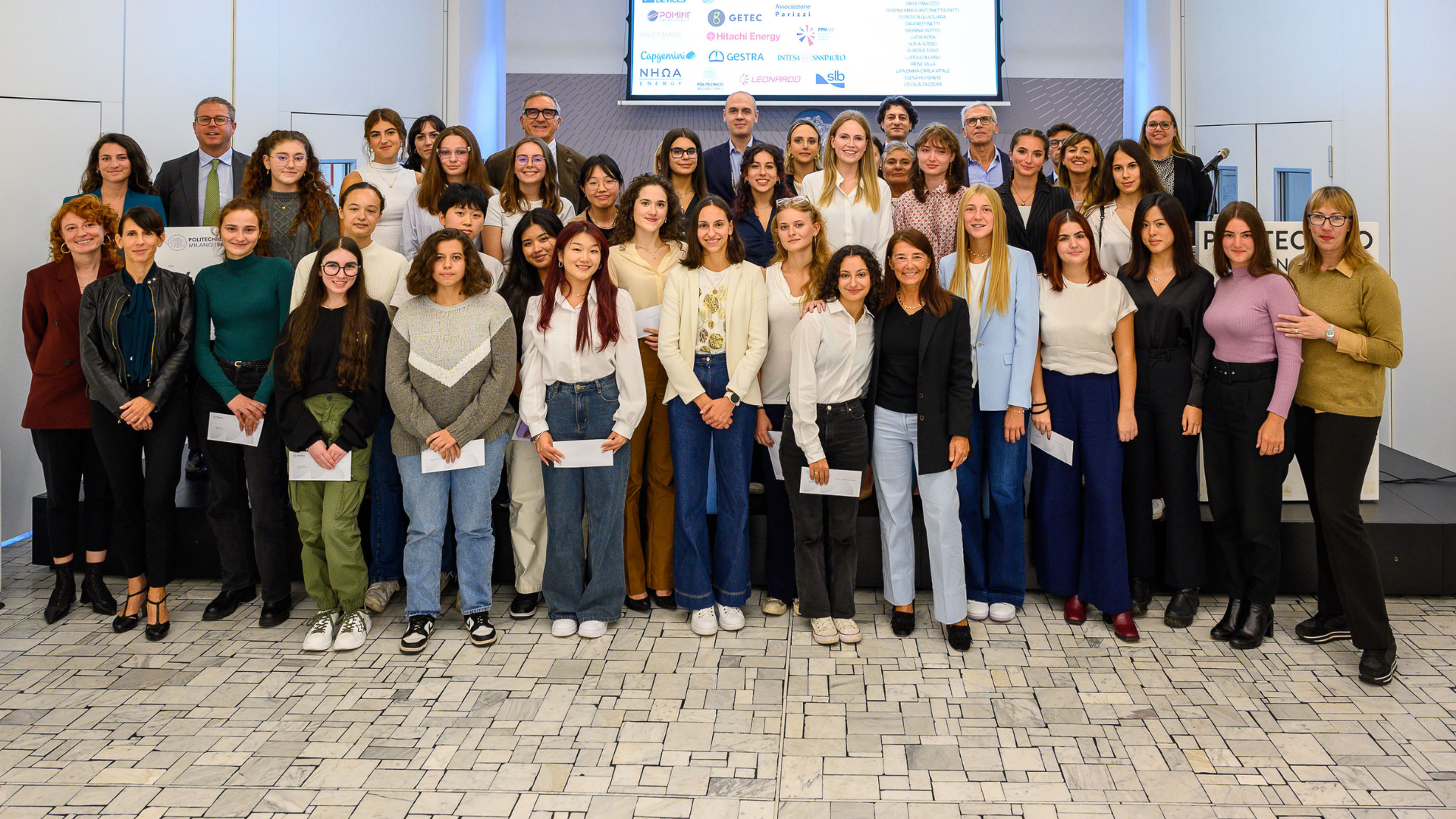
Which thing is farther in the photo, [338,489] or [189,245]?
[189,245]

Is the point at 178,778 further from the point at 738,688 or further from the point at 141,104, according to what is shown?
the point at 141,104

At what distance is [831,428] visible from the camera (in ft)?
10.9

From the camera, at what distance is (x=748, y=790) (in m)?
2.44

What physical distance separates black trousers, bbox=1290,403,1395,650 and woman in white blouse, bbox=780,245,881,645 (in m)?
1.53

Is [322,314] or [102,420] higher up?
[322,314]

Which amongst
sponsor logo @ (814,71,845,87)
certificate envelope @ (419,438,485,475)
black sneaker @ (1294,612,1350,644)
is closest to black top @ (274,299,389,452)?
certificate envelope @ (419,438,485,475)

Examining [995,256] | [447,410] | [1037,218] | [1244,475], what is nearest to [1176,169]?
[1037,218]

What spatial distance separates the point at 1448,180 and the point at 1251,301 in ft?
11.8

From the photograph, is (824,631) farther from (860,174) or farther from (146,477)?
(146,477)

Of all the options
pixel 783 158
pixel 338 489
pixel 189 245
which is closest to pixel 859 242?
pixel 783 158

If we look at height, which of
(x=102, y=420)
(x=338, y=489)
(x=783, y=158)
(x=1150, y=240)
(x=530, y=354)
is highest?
(x=783, y=158)

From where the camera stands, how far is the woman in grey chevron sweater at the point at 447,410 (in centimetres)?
336

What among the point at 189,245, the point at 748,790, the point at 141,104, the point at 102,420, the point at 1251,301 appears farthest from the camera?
the point at 141,104

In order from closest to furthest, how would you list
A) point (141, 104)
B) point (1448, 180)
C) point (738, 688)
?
point (738, 688), point (141, 104), point (1448, 180)
